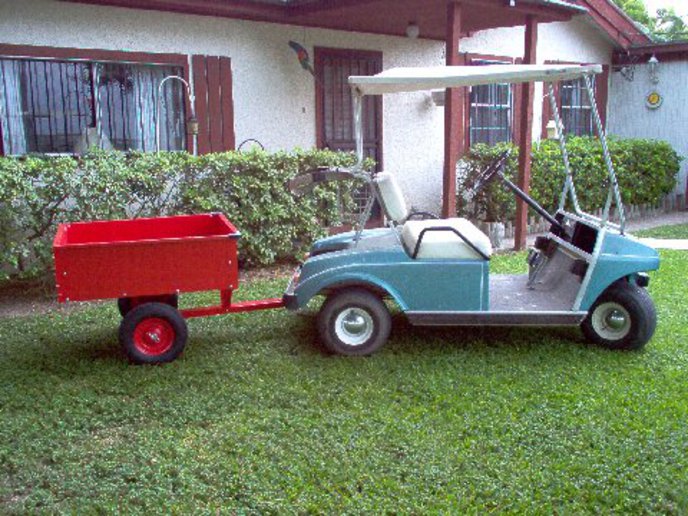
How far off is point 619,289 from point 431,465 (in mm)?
2412

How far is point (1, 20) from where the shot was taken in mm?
7160

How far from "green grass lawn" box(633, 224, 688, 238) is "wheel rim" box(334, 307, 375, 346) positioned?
6.94 meters

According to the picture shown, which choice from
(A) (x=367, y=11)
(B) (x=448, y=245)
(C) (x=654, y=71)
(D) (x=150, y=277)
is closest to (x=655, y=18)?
(C) (x=654, y=71)

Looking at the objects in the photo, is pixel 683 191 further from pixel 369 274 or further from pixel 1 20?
pixel 1 20

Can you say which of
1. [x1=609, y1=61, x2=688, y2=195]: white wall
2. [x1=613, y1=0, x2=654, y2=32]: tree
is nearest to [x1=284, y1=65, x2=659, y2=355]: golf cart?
[x1=609, y1=61, x2=688, y2=195]: white wall

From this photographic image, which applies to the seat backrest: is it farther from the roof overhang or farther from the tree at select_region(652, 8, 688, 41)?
the tree at select_region(652, 8, 688, 41)

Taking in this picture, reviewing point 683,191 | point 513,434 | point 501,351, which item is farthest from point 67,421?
point 683,191

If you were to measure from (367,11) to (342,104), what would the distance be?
5.80 ft

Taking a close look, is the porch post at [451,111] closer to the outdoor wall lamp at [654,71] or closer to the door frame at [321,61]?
the door frame at [321,61]

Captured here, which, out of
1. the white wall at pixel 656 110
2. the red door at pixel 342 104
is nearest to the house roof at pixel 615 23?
the white wall at pixel 656 110

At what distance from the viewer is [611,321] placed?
5.16m

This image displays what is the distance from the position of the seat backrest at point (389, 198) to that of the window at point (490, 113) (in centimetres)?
721

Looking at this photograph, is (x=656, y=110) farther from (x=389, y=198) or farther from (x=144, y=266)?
(x=144, y=266)

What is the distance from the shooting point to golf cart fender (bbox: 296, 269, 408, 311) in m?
5.03
